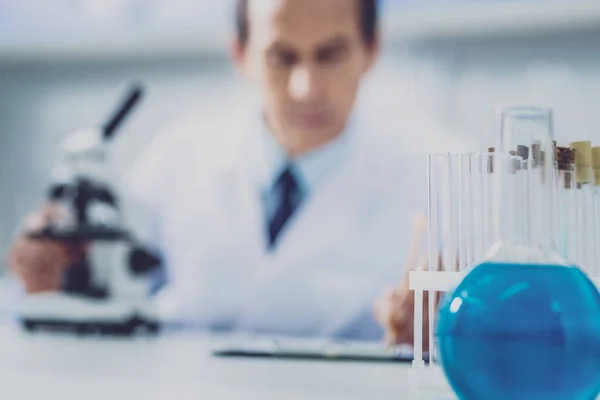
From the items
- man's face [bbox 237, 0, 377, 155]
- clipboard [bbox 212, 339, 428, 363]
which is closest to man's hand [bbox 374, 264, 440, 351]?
clipboard [bbox 212, 339, 428, 363]

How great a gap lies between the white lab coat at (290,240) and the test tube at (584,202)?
1158 mm

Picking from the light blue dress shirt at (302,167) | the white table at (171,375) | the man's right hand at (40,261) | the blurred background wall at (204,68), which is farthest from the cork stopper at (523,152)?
the light blue dress shirt at (302,167)

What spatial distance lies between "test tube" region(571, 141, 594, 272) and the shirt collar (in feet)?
4.29

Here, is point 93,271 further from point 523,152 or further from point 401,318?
point 523,152

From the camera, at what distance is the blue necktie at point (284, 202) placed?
2.07 m

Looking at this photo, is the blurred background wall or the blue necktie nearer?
the blurred background wall

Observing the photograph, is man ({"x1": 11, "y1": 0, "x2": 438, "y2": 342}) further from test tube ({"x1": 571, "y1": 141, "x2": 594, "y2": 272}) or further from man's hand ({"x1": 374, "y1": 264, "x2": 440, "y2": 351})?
test tube ({"x1": 571, "y1": 141, "x2": 594, "y2": 272})

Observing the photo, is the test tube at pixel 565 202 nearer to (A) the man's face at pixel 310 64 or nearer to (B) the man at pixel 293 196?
(B) the man at pixel 293 196

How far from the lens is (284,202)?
82.0 inches

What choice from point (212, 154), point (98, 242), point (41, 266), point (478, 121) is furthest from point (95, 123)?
point (478, 121)

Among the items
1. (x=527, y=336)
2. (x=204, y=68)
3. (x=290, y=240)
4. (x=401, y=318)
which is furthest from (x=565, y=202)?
(x=204, y=68)

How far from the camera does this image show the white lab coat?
2.01 m

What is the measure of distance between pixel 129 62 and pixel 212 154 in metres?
0.38

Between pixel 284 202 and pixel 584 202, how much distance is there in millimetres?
1352
